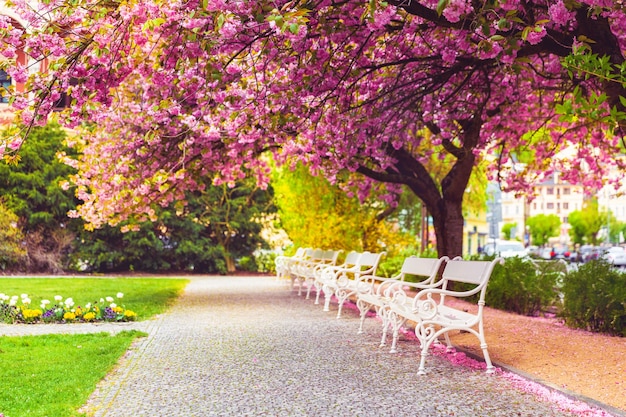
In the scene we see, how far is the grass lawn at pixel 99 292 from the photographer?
15.1 meters

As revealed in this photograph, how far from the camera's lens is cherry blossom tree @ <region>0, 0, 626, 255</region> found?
22.9 feet

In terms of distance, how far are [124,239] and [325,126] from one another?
2043 cm

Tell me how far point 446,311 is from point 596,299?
3074 millimetres

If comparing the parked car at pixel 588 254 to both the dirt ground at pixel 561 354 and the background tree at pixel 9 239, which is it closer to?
the background tree at pixel 9 239

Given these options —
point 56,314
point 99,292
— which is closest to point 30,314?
point 56,314

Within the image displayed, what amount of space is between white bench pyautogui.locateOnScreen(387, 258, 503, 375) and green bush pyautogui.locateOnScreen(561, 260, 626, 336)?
2712 millimetres

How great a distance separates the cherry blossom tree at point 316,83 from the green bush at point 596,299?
2292mm

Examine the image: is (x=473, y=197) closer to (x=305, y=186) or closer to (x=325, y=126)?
(x=305, y=186)

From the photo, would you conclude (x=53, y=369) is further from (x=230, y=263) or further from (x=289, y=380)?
(x=230, y=263)

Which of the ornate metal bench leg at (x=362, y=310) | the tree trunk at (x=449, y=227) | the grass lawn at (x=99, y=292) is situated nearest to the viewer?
the ornate metal bench leg at (x=362, y=310)

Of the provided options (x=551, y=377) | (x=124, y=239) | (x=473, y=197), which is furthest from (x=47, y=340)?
(x=473, y=197)

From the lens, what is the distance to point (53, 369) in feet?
24.9

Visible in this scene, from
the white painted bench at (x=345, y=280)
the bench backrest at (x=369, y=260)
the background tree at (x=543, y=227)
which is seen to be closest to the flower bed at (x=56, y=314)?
the white painted bench at (x=345, y=280)

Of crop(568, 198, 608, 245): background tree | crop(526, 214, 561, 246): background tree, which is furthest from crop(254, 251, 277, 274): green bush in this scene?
crop(526, 214, 561, 246): background tree
